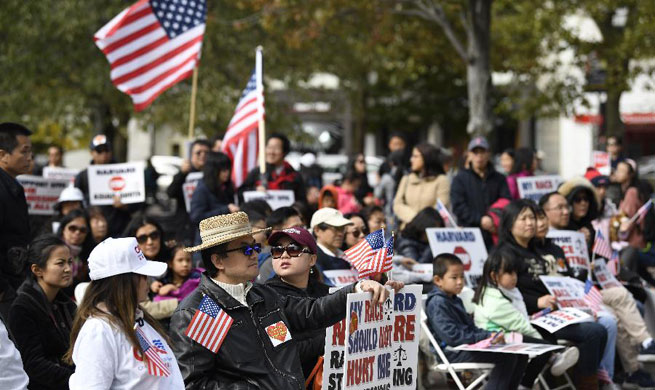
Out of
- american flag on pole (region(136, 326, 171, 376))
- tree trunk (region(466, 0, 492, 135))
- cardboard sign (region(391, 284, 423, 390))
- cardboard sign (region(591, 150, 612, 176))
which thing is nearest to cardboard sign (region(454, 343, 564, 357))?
cardboard sign (region(391, 284, 423, 390))

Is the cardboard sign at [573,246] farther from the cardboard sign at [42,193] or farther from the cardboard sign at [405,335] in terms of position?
the cardboard sign at [42,193]

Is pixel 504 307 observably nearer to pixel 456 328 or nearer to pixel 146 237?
pixel 456 328

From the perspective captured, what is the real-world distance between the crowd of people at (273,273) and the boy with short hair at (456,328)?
0.04ft

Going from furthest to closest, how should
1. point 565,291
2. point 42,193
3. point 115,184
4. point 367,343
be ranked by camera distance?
point 42,193
point 115,184
point 565,291
point 367,343

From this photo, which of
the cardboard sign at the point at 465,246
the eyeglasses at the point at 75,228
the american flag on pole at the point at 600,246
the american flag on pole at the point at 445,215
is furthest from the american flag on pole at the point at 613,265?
the eyeglasses at the point at 75,228

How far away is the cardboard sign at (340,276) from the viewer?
8.76m

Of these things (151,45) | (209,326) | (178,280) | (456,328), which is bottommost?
(456,328)

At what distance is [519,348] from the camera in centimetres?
862

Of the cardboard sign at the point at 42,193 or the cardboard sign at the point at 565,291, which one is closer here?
the cardboard sign at the point at 565,291

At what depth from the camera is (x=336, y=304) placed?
5633 mm

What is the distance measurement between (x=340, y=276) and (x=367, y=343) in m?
3.02

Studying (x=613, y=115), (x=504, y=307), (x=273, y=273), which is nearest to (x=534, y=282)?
(x=504, y=307)

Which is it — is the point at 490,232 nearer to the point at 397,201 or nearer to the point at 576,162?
the point at 397,201

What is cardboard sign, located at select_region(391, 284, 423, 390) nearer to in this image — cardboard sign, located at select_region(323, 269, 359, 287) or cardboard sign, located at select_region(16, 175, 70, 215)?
cardboard sign, located at select_region(323, 269, 359, 287)
